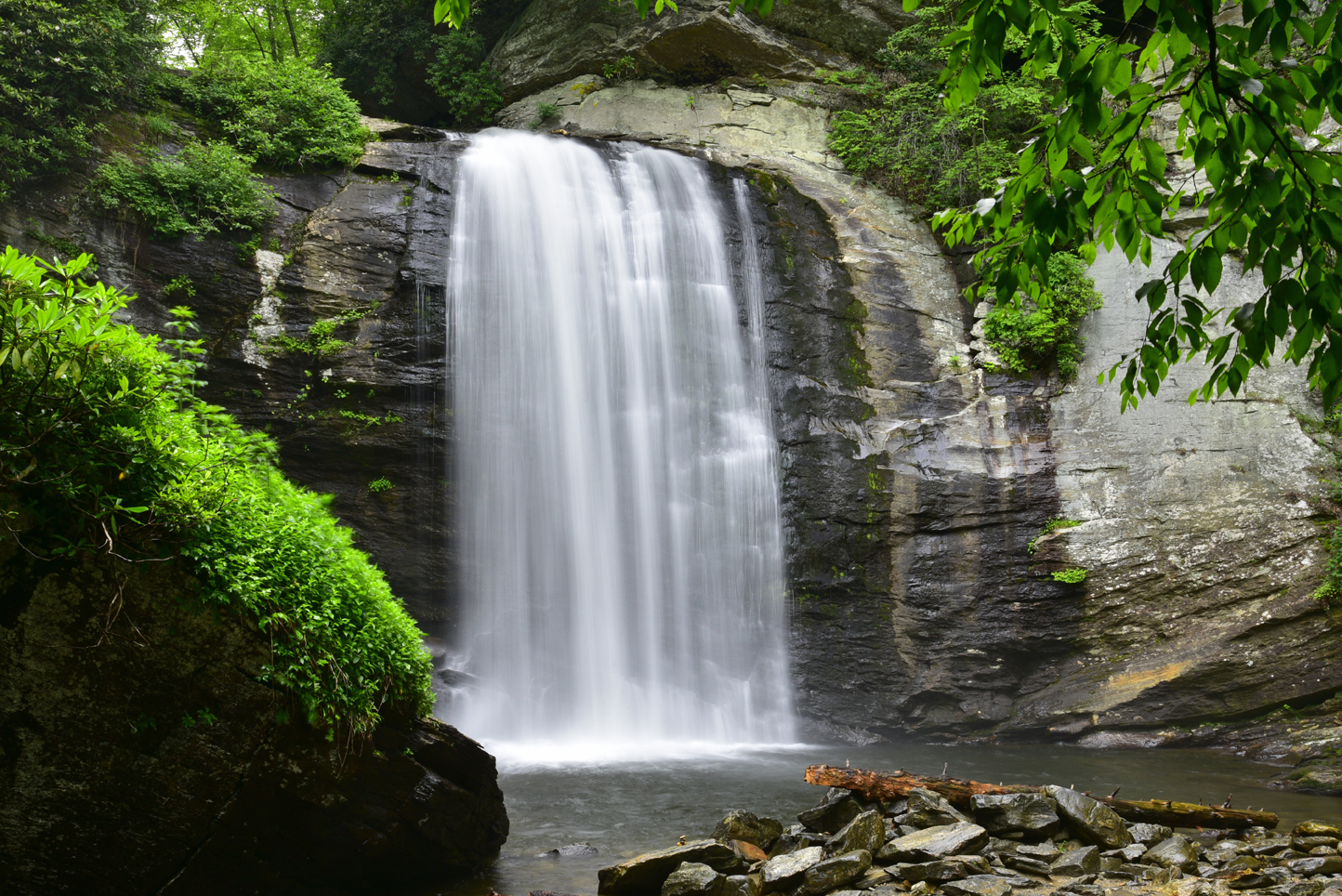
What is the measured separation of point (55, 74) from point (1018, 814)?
14414mm

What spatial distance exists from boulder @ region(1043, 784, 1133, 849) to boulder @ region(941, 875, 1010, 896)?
114cm

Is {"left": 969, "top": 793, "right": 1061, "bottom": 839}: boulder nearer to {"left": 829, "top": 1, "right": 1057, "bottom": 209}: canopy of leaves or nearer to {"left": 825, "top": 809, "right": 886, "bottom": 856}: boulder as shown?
{"left": 825, "top": 809, "right": 886, "bottom": 856}: boulder

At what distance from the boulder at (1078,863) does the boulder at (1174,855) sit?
38cm

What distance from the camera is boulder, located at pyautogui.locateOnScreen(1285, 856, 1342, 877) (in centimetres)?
486

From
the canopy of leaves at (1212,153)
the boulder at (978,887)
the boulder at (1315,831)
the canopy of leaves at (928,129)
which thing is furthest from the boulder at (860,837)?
the canopy of leaves at (928,129)

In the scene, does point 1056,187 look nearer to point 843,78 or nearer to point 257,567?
point 257,567

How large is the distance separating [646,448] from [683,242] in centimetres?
400

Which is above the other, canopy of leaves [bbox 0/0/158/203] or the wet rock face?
canopy of leaves [bbox 0/0/158/203]

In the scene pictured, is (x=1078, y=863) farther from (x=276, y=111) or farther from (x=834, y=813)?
(x=276, y=111)

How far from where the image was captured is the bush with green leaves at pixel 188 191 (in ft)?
36.5

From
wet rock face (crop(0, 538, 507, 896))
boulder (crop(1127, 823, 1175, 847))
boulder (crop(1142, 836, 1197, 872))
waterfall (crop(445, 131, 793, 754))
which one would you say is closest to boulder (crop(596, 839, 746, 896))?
wet rock face (crop(0, 538, 507, 896))

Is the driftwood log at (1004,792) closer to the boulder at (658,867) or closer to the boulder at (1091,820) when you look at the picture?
the boulder at (1091,820)

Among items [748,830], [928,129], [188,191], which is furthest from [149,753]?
[928,129]

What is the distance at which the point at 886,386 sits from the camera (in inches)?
514
